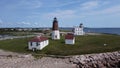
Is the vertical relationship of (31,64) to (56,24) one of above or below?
below

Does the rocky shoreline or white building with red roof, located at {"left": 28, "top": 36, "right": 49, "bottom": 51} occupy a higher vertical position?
white building with red roof, located at {"left": 28, "top": 36, "right": 49, "bottom": 51}

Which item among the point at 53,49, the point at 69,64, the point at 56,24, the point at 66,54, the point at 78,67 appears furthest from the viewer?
the point at 56,24

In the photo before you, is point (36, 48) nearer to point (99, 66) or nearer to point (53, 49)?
point (53, 49)

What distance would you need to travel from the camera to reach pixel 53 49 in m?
39.3

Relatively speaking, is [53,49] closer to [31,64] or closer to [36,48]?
[36,48]

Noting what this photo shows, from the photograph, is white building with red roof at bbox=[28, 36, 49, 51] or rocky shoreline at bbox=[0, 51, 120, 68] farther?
white building with red roof at bbox=[28, 36, 49, 51]

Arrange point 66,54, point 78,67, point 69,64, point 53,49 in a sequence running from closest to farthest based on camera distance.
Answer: point 78,67, point 69,64, point 66,54, point 53,49

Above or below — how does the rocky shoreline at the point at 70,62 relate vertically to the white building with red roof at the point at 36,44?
below

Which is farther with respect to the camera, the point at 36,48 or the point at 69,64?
the point at 36,48

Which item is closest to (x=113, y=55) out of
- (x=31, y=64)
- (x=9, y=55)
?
(x=31, y=64)

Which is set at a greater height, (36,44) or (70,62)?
(36,44)

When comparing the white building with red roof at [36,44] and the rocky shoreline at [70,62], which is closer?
the rocky shoreline at [70,62]

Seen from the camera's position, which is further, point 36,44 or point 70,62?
point 36,44

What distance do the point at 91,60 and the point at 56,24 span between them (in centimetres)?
2262
